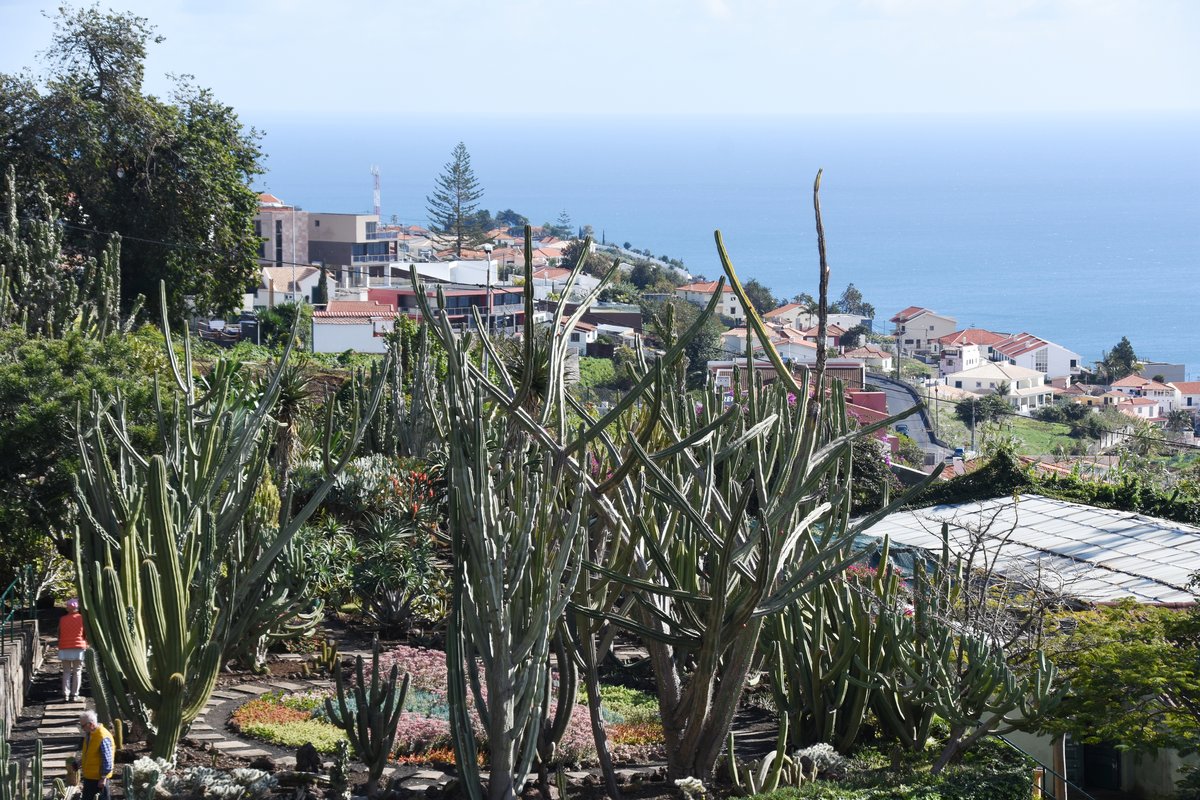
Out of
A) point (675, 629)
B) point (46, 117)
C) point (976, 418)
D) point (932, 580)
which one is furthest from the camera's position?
point (976, 418)

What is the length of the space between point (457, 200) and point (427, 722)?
242ft

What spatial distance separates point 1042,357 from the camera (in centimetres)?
10044

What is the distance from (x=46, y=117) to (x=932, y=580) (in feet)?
71.8

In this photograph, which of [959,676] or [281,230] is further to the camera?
[281,230]

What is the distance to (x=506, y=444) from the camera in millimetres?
8781

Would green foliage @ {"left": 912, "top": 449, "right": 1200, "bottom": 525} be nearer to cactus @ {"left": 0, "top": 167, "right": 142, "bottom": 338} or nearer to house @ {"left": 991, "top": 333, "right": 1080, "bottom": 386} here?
cactus @ {"left": 0, "top": 167, "right": 142, "bottom": 338}

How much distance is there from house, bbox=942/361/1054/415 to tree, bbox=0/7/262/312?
66593 mm

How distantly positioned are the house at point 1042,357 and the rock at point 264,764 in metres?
95.7

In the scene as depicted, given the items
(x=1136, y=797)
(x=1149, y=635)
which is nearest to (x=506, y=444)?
(x=1149, y=635)

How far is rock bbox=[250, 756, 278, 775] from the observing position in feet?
29.5

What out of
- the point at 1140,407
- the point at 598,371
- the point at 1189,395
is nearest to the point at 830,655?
the point at 598,371

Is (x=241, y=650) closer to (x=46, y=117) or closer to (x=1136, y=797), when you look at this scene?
(x=1136, y=797)

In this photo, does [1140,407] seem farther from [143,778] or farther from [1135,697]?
[143,778]

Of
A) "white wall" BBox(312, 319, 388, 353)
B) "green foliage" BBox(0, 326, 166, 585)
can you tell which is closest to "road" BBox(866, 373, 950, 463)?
"white wall" BBox(312, 319, 388, 353)
